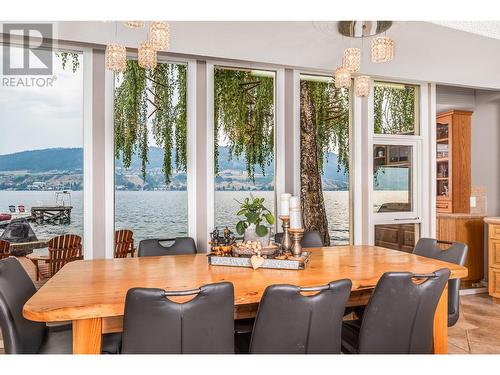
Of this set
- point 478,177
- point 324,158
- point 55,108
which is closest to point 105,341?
point 55,108

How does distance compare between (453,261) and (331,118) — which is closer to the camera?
(453,261)

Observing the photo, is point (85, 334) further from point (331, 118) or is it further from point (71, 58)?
point (331, 118)

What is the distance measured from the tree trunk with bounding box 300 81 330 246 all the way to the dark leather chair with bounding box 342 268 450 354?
2.35m

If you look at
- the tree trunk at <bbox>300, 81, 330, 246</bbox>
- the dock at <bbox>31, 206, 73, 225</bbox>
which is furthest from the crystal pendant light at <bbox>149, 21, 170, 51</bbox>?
the tree trunk at <bbox>300, 81, 330, 246</bbox>

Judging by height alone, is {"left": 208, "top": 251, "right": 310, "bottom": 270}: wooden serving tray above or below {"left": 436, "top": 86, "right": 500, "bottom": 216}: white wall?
below

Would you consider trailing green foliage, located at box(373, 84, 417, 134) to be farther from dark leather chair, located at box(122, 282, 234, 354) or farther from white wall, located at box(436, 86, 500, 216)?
dark leather chair, located at box(122, 282, 234, 354)

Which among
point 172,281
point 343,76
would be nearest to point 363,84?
point 343,76

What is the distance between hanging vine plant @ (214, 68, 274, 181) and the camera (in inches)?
151

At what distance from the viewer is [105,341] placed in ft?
6.43

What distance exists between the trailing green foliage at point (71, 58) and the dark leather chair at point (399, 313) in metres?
3.13

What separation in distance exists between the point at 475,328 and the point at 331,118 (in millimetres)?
2500

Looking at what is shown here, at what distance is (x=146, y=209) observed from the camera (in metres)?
3.61
